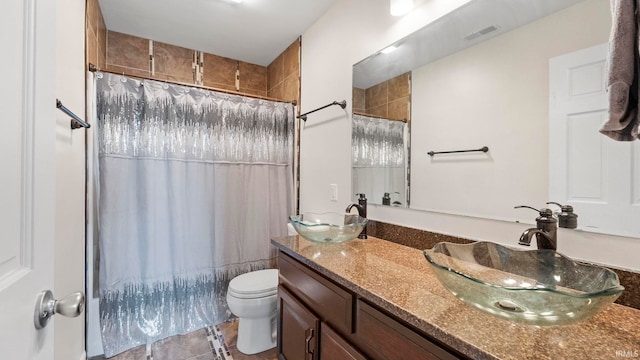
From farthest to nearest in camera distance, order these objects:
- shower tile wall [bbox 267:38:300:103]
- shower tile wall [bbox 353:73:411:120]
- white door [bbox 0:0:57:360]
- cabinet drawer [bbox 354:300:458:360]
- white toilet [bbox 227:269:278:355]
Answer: shower tile wall [bbox 267:38:300:103] < white toilet [bbox 227:269:278:355] < shower tile wall [bbox 353:73:411:120] < cabinet drawer [bbox 354:300:458:360] < white door [bbox 0:0:57:360]

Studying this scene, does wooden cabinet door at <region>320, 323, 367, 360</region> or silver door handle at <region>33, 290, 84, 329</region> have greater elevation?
silver door handle at <region>33, 290, 84, 329</region>

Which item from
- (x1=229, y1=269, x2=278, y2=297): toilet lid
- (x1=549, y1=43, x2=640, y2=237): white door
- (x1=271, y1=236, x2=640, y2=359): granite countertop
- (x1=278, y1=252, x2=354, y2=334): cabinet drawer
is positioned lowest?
(x1=229, y1=269, x2=278, y2=297): toilet lid

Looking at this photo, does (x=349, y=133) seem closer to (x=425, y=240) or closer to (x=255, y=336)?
(x=425, y=240)

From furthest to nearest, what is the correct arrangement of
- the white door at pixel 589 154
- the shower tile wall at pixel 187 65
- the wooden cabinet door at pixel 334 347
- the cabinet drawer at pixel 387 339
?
→ the shower tile wall at pixel 187 65 < the wooden cabinet door at pixel 334 347 < the white door at pixel 589 154 < the cabinet drawer at pixel 387 339

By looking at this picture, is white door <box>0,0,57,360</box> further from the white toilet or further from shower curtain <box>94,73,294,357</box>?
shower curtain <box>94,73,294,357</box>

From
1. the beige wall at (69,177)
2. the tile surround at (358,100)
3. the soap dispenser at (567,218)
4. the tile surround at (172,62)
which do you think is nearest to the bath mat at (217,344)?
the beige wall at (69,177)

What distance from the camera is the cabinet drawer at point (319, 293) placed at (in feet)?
3.17

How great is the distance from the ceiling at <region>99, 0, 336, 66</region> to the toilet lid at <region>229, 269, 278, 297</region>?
2.02 m

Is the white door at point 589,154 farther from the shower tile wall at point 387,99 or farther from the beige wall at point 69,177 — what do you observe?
the beige wall at point 69,177

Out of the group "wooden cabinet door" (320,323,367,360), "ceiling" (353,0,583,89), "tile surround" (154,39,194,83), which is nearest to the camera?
"wooden cabinet door" (320,323,367,360)

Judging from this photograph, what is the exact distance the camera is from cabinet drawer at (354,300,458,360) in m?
0.69

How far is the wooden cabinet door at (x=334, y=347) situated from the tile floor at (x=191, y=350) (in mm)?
989

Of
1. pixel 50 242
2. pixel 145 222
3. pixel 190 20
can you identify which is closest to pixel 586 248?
pixel 50 242

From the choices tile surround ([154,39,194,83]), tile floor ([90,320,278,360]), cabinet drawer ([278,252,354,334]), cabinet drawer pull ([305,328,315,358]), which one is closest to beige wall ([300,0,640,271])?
cabinet drawer ([278,252,354,334])
